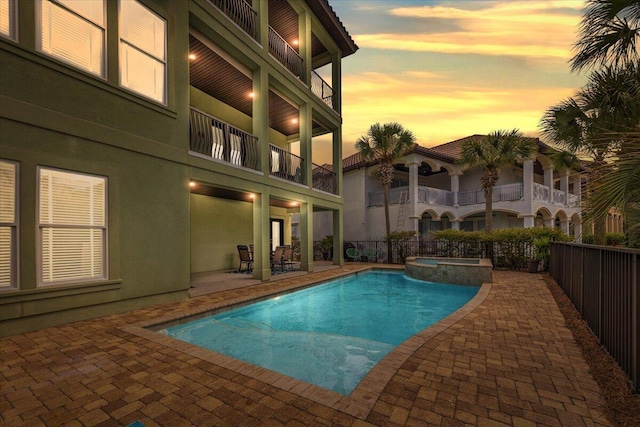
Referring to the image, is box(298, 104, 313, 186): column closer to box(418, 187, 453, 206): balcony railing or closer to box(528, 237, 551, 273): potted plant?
box(528, 237, 551, 273): potted plant

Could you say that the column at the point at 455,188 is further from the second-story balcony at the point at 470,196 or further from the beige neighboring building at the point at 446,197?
the second-story balcony at the point at 470,196

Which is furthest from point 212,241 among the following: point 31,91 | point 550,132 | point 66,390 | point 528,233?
point 528,233

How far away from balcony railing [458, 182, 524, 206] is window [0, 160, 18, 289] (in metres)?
22.2

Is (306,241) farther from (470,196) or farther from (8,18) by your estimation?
(470,196)

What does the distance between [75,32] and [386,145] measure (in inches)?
550

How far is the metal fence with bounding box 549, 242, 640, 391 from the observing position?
2748 mm

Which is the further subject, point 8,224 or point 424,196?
point 424,196

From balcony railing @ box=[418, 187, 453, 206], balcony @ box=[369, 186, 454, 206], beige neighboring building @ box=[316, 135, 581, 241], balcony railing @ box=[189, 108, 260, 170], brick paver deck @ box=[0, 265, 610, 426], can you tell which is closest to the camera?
brick paver deck @ box=[0, 265, 610, 426]

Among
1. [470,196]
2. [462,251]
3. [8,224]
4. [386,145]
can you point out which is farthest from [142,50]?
[470,196]

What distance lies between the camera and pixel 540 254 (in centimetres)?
1210

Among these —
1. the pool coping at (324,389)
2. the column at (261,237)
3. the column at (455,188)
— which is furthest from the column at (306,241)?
the column at (455,188)

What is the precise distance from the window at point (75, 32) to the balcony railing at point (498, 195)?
21.1 metres

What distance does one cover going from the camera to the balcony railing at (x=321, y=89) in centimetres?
A: 1359

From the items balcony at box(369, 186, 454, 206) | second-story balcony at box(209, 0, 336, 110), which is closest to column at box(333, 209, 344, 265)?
second-story balcony at box(209, 0, 336, 110)
